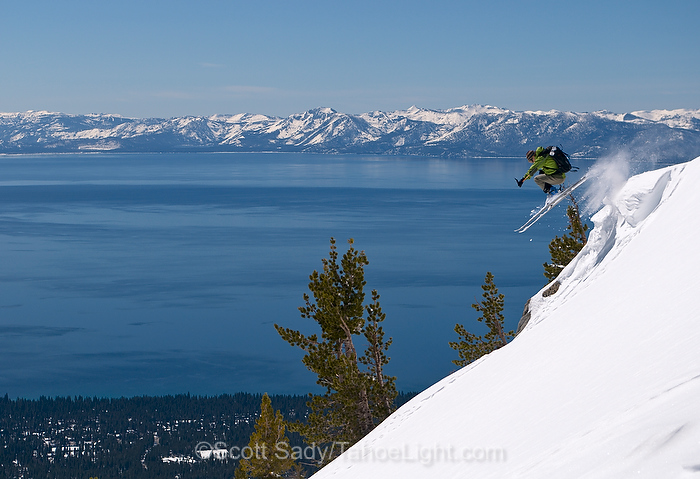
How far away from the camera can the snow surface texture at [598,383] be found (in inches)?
171

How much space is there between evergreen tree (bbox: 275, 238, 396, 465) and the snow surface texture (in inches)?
298

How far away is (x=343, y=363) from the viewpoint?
66.7ft

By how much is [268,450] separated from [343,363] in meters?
5.09

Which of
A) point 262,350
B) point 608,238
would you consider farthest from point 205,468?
point 608,238

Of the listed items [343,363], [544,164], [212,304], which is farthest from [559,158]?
[212,304]

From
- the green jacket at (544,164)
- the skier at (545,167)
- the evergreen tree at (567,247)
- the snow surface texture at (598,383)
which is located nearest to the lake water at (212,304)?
the evergreen tree at (567,247)

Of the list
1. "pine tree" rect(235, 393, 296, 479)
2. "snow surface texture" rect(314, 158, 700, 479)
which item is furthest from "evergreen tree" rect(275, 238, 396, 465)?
→ "snow surface texture" rect(314, 158, 700, 479)

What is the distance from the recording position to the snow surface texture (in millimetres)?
4332

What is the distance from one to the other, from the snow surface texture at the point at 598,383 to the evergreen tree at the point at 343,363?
7.57 meters

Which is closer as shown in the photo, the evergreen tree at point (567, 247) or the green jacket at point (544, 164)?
the green jacket at point (544, 164)

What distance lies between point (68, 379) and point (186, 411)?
2285 cm

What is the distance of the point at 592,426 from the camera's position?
215 inches

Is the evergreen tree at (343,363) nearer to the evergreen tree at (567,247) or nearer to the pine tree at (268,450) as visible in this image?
the pine tree at (268,450)

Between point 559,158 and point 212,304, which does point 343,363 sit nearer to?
point 559,158
